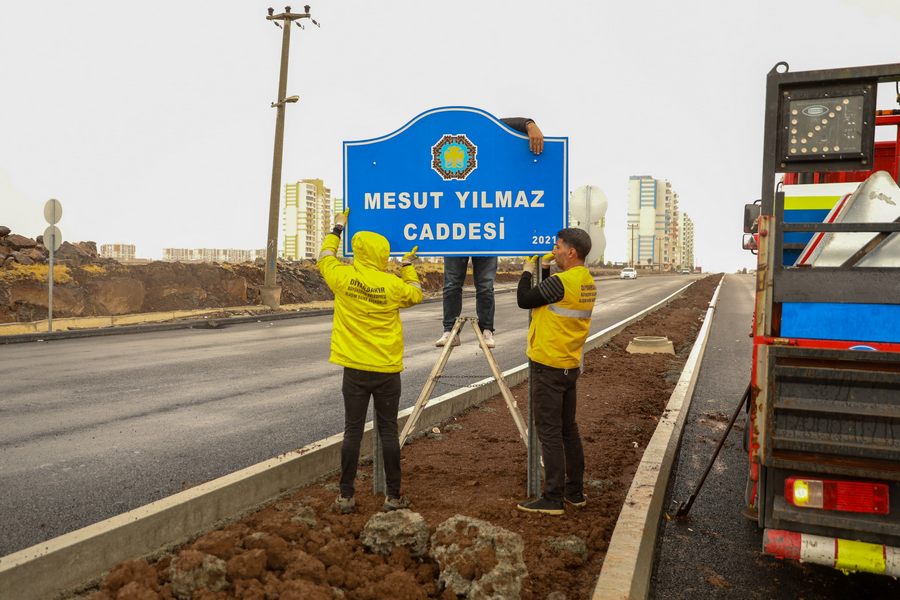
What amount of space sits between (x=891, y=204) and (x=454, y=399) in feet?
16.2

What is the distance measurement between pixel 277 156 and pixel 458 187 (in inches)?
834

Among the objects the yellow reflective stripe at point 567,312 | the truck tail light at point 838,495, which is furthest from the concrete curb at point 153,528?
the truck tail light at point 838,495

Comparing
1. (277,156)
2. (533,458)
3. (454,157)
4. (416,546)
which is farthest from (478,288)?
(277,156)

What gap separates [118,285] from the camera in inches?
860

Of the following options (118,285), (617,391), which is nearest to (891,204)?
(617,391)

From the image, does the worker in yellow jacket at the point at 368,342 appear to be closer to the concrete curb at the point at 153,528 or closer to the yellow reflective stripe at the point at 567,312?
the concrete curb at the point at 153,528

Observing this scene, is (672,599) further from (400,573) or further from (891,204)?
(891,204)

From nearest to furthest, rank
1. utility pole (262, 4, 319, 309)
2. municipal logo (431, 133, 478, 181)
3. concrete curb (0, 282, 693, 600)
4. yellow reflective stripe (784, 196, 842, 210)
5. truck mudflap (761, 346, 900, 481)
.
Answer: truck mudflap (761, 346, 900, 481) → concrete curb (0, 282, 693, 600) → yellow reflective stripe (784, 196, 842, 210) → municipal logo (431, 133, 478, 181) → utility pole (262, 4, 319, 309)

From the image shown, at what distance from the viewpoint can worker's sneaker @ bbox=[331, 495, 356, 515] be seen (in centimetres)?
425

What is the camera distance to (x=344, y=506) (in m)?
4.25

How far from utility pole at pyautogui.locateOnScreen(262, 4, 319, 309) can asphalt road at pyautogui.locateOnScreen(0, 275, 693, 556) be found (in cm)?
943

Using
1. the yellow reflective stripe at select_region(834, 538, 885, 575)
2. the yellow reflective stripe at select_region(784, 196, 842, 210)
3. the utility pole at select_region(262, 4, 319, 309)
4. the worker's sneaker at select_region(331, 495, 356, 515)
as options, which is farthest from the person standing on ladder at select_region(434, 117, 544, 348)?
the utility pole at select_region(262, 4, 319, 309)

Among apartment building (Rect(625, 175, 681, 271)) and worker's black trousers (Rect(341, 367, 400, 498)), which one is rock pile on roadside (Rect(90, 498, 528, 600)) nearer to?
worker's black trousers (Rect(341, 367, 400, 498))

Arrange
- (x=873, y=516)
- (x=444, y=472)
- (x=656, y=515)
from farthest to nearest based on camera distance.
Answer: (x=444, y=472), (x=656, y=515), (x=873, y=516)
